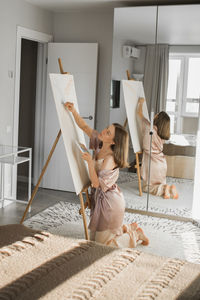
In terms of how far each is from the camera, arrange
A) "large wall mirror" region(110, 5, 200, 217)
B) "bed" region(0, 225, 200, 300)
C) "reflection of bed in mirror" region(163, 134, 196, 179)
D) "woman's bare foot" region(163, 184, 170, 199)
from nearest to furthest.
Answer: "bed" region(0, 225, 200, 300)
"large wall mirror" region(110, 5, 200, 217)
"reflection of bed in mirror" region(163, 134, 196, 179)
"woman's bare foot" region(163, 184, 170, 199)

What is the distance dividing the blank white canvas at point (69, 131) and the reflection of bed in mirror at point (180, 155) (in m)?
1.26

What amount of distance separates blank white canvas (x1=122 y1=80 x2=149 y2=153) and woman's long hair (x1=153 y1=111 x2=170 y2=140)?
5.6 inches

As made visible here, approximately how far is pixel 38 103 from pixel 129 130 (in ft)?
5.65

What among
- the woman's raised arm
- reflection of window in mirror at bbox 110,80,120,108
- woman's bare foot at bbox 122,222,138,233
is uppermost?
reflection of window in mirror at bbox 110,80,120,108

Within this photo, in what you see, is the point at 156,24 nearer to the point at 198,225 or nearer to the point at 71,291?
the point at 198,225

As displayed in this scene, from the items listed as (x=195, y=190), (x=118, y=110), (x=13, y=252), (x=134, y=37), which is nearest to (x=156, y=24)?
(x=134, y=37)

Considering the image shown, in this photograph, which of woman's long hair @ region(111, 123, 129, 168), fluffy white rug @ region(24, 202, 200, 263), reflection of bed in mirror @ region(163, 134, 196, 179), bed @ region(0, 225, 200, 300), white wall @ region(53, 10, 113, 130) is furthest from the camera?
white wall @ region(53, 10, 113, 130)

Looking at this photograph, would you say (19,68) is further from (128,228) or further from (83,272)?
(83,272)

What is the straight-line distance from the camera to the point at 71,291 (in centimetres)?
173

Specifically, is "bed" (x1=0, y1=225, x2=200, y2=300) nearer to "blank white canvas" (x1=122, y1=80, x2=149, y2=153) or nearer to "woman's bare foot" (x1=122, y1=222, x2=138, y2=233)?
"woman's bare foot" (x1=122, y1=222, x2=138, y2=233)

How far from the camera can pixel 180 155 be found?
4695 millimetres

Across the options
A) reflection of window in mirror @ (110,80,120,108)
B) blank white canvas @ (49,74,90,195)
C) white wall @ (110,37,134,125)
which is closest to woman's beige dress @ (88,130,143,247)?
blank white canvas @ (49,74,90,195)

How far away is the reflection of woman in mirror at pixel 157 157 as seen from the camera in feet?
15.5

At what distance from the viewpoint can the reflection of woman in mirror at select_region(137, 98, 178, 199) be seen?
471 cm
